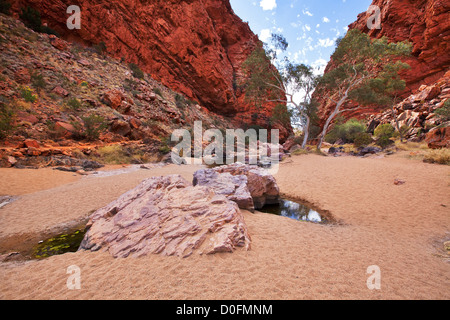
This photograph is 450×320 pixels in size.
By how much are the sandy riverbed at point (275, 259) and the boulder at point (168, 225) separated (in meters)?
0.19

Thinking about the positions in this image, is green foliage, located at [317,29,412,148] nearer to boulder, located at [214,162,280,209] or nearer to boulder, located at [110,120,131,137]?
boulder, located at [214,162,280,209]

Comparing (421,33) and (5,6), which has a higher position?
(421,33)

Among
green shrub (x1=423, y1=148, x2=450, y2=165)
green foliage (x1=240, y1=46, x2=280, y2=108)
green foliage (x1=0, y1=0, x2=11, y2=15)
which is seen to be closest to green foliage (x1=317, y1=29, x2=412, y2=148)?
green foliage (x1=240, y1=46, x2=280, y2=108)

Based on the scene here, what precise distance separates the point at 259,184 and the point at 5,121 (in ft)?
40.3

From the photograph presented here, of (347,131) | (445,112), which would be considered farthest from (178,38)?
(445,112)

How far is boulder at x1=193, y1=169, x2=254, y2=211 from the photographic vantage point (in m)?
5.28

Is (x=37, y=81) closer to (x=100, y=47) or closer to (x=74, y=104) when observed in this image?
(x=74, y=104)

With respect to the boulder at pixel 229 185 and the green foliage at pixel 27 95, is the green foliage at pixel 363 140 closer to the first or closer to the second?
the boulder at pixel 229 185

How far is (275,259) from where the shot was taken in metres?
2.86

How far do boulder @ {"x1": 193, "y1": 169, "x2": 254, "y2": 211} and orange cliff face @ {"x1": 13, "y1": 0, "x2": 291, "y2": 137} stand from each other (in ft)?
57.4

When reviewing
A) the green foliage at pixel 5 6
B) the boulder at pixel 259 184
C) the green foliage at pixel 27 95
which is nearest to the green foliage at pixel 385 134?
the boulder at pixel 259 184

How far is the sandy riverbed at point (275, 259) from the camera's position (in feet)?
7.11

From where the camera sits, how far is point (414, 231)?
4.28 metres
